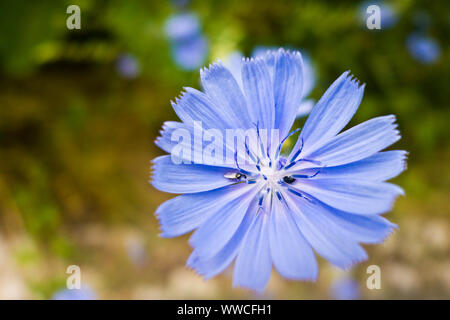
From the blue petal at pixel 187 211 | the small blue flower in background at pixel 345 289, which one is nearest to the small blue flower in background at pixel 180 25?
the small blue flower in background at pixel 345 289

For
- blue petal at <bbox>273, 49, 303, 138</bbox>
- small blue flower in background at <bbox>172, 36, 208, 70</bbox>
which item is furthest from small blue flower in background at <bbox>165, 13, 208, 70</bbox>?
blue petal at <bbox>273, 49, 303, 138</bbox>

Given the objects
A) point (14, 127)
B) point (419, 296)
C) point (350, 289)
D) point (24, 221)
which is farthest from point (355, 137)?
point (14, 127)

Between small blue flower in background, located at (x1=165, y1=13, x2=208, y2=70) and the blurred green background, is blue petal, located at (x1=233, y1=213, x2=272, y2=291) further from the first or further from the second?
small blue flower in background, located at (x1=165, y1=13, x2=208, y2=70)

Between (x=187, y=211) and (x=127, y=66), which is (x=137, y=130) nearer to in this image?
(x=127, y=66)

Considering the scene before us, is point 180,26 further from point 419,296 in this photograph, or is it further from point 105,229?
point 419,296

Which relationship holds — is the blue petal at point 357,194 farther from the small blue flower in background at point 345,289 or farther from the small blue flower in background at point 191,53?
the small blue flower in background at point 345,289
